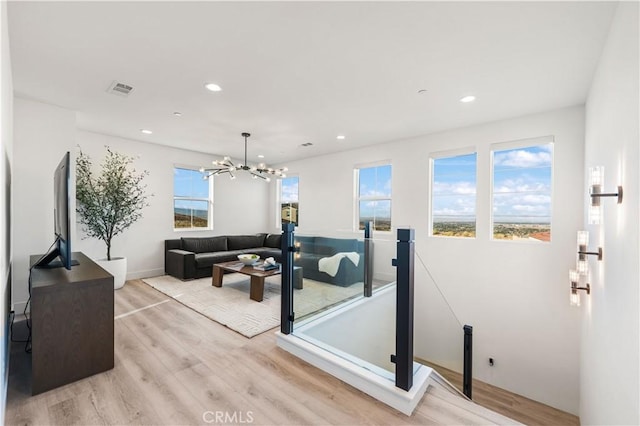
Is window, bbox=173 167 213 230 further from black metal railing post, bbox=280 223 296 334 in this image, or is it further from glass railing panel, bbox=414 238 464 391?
glass railing panel, bbox=414 238 464 391

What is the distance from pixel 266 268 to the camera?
15.1 feet

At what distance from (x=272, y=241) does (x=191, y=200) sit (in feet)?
7.18

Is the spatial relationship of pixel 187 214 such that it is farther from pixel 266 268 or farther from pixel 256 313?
pixel 256 313

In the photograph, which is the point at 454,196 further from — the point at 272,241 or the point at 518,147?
the point at 272,241

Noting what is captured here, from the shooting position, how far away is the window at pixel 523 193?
12.8 ft

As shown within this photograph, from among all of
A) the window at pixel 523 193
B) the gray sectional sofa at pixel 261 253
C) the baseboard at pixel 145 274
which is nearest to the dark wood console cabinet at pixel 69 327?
the gray sectional sofa at pixel 261 253

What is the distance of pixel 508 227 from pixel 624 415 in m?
2.99

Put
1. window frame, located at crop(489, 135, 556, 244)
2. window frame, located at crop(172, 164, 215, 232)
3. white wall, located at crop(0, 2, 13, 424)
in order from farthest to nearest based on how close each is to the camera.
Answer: window frame, located at crop(172, 164, 215, 232), window frame, located at crop(489, 135, 556, 244), white wall, located at crop(0, 2, 13, 424)

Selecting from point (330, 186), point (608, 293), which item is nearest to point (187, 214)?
point (330, 186)

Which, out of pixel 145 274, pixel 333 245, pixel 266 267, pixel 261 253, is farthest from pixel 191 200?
pixel 333 245

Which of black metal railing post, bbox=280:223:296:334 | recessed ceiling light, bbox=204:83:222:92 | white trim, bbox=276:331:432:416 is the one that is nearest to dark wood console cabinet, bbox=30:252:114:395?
black metal railing post, bbox=280:223:296:334

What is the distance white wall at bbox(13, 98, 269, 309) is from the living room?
0.02m

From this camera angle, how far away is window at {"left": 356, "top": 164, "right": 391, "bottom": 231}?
555 cm

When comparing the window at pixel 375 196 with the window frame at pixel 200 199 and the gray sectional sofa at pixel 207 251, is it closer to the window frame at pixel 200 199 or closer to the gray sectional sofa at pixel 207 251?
the gray sectional sofa at pixel 207 251
